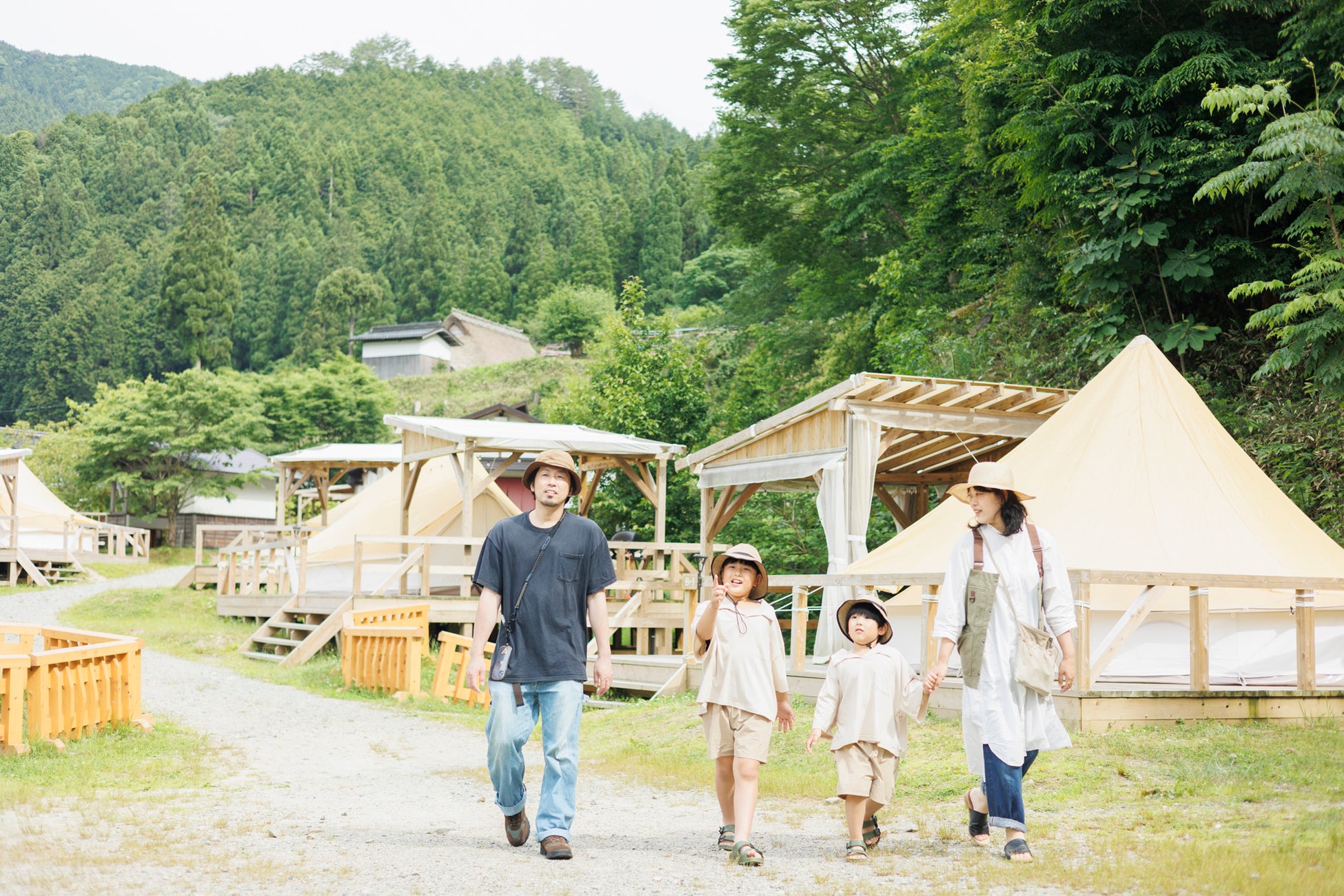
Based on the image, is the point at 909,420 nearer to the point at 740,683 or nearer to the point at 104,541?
the point at 740,683

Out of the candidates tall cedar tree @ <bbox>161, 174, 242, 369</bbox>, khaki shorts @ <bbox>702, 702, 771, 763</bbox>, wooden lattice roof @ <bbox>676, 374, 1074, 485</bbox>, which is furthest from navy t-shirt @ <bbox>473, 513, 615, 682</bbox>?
tall cedar tree @ <bbox>161, 174, 242, 369</bbox>

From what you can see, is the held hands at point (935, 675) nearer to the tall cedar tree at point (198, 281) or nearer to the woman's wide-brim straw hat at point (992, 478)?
the woman's wide-brim straw hat at point (992, 478)

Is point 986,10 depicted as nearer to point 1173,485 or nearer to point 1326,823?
point 1173,485

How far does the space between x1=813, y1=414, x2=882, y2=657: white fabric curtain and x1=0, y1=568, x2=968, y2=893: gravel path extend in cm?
400

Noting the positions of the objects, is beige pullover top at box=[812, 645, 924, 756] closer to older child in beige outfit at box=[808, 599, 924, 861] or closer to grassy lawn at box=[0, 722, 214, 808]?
older child in beige outfit at box=[808, 599, 924, 861]

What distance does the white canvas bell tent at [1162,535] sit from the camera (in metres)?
9.59

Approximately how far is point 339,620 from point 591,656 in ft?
13.2

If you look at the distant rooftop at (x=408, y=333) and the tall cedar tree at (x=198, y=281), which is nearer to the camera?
the tall cedar tree at (x=198, y=281)

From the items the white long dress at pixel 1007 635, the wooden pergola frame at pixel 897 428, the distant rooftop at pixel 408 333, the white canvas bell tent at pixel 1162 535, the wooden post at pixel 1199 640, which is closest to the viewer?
the white long dress at pixel 1007 635

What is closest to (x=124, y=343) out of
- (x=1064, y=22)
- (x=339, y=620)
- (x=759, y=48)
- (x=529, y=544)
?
(x=759, y=48)

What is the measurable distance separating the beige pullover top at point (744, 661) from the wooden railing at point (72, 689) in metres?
5.40

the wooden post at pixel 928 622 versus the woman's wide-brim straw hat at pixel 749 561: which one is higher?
the woman's wide-brim straw hat at pixel 749 561

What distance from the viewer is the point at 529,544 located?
5395 mm

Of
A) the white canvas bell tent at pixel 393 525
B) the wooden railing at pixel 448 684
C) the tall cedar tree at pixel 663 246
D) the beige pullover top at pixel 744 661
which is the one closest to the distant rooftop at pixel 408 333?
the tall cedar tree at pixel 663 246
